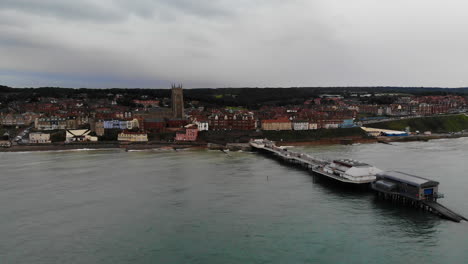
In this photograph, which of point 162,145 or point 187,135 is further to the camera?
point 187,135

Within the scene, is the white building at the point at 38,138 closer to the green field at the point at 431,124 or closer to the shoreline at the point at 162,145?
the shoreline at the point at 162,145

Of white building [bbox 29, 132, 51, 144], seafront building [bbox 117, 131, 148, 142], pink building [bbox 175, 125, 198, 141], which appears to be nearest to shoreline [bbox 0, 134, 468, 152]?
seafront building [bbox 117, 131, 148, 142]

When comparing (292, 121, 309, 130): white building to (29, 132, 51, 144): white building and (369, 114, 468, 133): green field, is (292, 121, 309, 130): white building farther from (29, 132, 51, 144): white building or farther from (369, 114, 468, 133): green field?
(29, 132, 51, 144): white building

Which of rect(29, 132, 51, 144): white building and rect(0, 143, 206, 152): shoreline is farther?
rect(29, 132, 51, 144): white building

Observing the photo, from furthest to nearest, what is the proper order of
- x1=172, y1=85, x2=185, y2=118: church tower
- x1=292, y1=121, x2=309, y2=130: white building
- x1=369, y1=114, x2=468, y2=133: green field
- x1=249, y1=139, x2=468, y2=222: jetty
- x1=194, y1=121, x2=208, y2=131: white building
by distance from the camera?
x1=172, y1=85, x2=185, y2=118: church tower, x1=369, y1=114, x2=468, y2=133: green field, x1=292, y1=121, x2=309, y2=130: white building, x1=194, y1=121, x2=208, y2=131: white building, x1=249, y1=139, x2=468, y2=222: jetty

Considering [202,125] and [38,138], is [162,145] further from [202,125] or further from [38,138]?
[38,138]

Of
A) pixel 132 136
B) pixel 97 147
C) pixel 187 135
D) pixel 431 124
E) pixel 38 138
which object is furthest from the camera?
pixel 431 124

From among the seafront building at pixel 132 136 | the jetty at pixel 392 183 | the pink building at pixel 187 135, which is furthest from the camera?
the pink building at pixel 187 135

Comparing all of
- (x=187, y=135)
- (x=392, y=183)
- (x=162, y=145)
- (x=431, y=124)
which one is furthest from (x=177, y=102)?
(x=392, y=183)

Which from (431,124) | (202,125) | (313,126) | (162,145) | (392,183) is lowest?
(162,145)

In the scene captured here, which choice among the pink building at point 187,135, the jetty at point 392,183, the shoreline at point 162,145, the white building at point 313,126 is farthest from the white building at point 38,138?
the jetty at point 392,183
